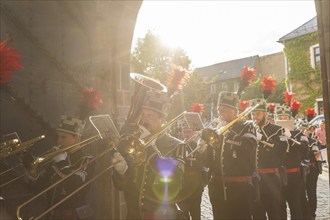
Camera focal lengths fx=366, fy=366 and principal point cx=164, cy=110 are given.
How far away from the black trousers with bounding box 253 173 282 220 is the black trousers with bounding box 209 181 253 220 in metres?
0.73

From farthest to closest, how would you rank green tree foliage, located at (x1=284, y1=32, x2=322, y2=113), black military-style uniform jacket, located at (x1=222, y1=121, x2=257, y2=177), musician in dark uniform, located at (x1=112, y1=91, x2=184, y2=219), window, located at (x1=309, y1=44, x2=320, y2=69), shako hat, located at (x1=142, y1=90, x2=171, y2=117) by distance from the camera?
1. window, located at (x1=309, y1=44, x2=320, y2=69)
2. green tree foliage, located at (x1=284, y1=32, x2=322, y2=113)
3. black military-style uniform jacket, located at (x1=222, y1=121, x2=257, y2=177)
4. shako hat, located at (x1=142, y1=90, x2=171, y2=117)
5. musician in dark uniform, located at (x1=112, y1=91, x2=184, y2=219)

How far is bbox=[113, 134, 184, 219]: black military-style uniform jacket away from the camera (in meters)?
3.77

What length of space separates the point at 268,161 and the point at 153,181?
3.56 metres

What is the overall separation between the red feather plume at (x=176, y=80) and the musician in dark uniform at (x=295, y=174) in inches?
147

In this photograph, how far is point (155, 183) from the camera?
152 inches

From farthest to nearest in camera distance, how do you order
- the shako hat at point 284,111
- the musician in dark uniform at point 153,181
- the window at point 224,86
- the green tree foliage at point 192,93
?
the window at point 224,86 → the green tree foliage at point 192,93 → the shako hat at point 284,111 → the musician in dark uniform at point 153,181

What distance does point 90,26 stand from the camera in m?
6.01

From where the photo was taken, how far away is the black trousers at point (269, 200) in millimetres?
6234

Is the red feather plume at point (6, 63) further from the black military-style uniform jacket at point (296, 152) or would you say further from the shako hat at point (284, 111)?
the shako hat at point (284, 111)

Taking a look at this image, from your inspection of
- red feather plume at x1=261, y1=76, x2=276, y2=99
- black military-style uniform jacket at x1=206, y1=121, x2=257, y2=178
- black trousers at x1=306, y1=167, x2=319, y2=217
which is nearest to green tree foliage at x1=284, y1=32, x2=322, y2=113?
black trousers at x1=306, y1=167, x2=319, y2=217

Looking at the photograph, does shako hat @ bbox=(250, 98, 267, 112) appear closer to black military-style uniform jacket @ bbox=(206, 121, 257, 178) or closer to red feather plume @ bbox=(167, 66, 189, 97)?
black military-style uniform jacket @ bbox=(206, 121, 257, 178)

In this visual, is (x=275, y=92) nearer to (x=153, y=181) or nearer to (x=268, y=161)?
(x=268, y=161)

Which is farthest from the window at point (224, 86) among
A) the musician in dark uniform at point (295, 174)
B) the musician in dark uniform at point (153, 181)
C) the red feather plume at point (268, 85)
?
the musician in dark uniform at point (153, 181)

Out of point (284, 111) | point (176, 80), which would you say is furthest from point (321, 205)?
point (176, 80)
